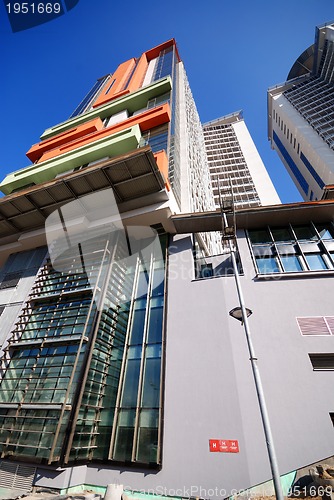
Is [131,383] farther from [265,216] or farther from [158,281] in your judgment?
[265,216]

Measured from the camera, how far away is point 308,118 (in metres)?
55.1

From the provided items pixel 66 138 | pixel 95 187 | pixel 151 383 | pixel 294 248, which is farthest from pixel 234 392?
pixel 66 138

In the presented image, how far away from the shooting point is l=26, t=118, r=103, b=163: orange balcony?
27.9 metres

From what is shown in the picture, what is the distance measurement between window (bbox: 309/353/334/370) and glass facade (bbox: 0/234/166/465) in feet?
23.4

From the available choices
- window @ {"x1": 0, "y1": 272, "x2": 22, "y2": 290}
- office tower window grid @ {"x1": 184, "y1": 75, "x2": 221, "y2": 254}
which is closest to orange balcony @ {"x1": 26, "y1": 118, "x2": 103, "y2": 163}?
office tower window grid @ {"x1": 184, "y1": 75, "x2": 221, "y2": 254}

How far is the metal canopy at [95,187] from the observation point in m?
15.3

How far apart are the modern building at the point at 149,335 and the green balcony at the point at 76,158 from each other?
0.55ft

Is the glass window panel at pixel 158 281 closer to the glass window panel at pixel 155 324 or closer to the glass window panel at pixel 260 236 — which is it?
the glass window panel at pixel 155 324

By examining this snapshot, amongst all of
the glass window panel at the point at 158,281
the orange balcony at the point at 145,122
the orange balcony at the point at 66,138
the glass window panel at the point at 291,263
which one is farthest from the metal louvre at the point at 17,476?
the orange balcony at the point at 66,138

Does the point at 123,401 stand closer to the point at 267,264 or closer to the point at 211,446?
the point at 211,446

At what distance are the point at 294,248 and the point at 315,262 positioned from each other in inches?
58.0

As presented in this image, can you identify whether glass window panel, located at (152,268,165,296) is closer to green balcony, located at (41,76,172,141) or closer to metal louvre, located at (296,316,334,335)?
metal louvre, located at (296,316,334,335)

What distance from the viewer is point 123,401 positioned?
38.4 ft

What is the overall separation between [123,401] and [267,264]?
10.7 m
